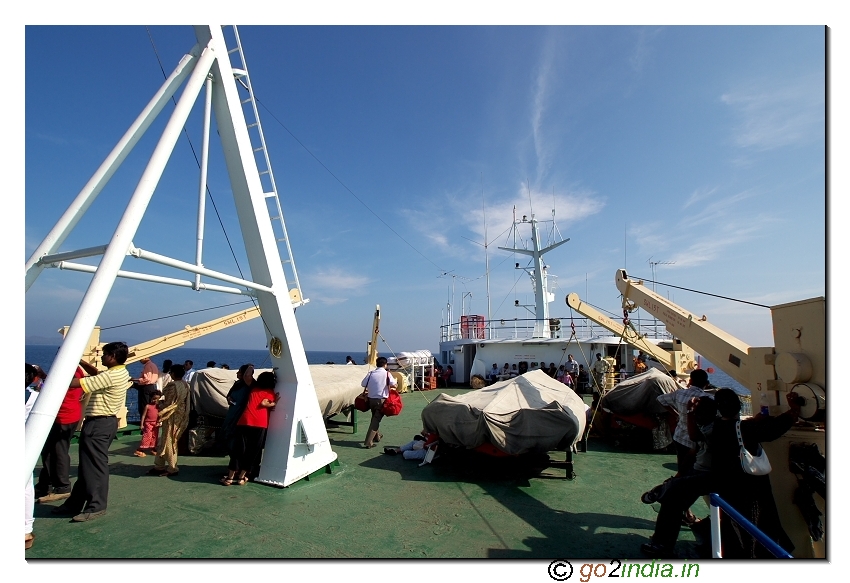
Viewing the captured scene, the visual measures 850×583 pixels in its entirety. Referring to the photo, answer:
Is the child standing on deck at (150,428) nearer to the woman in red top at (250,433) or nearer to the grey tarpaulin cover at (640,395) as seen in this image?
the woman in red top at (250,433)

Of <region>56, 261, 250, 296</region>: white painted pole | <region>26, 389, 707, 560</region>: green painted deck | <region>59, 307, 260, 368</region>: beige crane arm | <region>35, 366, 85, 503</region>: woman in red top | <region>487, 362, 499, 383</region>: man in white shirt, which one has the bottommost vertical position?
<region>487, 362, 499, 383</region>: man in white shirt

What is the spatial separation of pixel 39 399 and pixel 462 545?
3.61 meters

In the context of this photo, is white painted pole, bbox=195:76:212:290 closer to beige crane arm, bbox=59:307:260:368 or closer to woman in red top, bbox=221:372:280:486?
woman in red top, bbox=221:372:280:486

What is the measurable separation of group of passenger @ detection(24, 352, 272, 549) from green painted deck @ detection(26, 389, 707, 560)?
0.23 m

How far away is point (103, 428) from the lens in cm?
509

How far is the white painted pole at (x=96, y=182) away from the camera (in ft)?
14.5

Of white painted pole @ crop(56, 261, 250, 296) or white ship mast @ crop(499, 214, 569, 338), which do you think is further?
white ship mast @ crop(499, 214, 569, 338)

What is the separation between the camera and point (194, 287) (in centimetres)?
546

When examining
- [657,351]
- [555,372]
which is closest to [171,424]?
[657,351]

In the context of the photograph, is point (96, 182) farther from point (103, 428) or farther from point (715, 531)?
point (715, 531)

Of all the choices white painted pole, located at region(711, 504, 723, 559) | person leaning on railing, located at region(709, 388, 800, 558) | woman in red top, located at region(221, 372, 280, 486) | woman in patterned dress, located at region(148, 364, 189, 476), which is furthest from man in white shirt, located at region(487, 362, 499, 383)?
white painted pole, located at region(711, 504, 723, 559)

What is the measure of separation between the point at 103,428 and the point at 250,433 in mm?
1692

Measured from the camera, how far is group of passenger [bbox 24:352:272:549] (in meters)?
4.96

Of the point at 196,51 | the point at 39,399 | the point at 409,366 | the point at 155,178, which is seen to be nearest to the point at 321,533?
the point at 39,399
